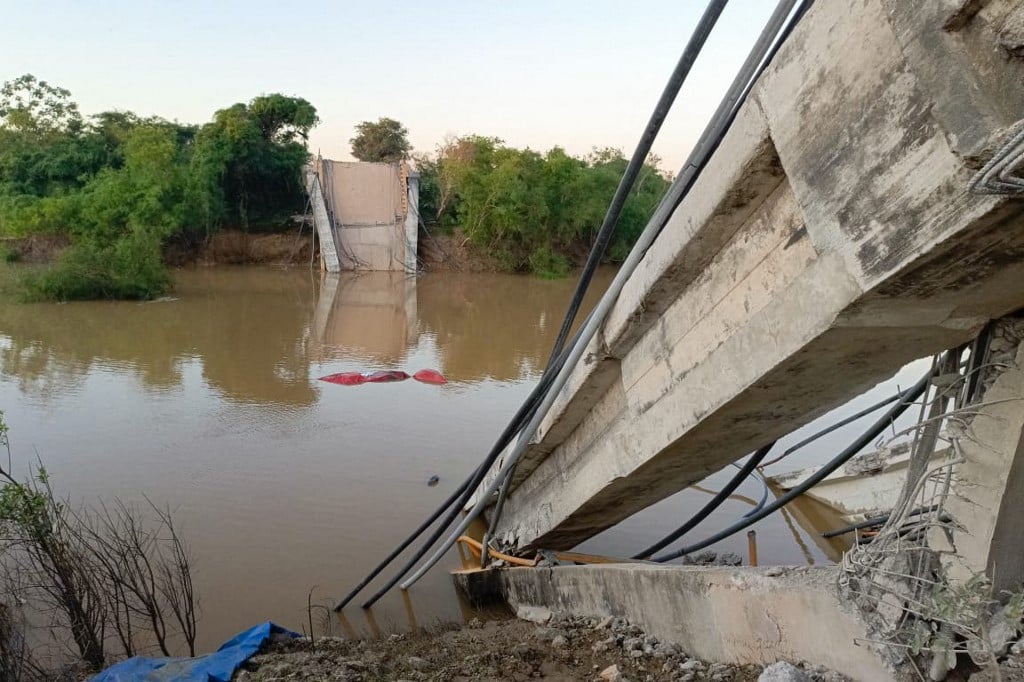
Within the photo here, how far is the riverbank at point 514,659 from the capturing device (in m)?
3.11

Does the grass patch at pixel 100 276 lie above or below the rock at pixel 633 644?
above

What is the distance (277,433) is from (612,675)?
21.3ft

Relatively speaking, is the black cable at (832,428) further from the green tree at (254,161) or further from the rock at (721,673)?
the green tree at (254,161)

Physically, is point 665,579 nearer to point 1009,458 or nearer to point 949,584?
point 949,584

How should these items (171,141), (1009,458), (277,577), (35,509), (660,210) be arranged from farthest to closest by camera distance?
1. (171,141)
2. (277,577)
3. (35,509)
4. (660,210)
5. (1009,458)

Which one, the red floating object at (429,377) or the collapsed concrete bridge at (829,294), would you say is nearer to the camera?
the collapsed concrete bridge at (829,294)

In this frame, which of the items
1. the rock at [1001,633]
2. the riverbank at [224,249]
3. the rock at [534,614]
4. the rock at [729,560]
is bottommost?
the rock at [534,614]

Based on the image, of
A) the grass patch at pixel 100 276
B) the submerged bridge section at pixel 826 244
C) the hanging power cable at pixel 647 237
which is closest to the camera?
the submerged bridge section at pixel 826 244

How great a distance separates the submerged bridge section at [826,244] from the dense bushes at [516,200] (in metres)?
26.9

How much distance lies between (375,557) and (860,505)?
4355 millimetres

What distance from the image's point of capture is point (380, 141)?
43.5 m

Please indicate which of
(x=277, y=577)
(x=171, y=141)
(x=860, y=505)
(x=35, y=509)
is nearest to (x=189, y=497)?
(x=277, y=577)

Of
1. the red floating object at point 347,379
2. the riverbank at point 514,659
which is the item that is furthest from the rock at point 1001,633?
the red floating object at point 347,379

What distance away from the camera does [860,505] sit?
6684 millimetres
